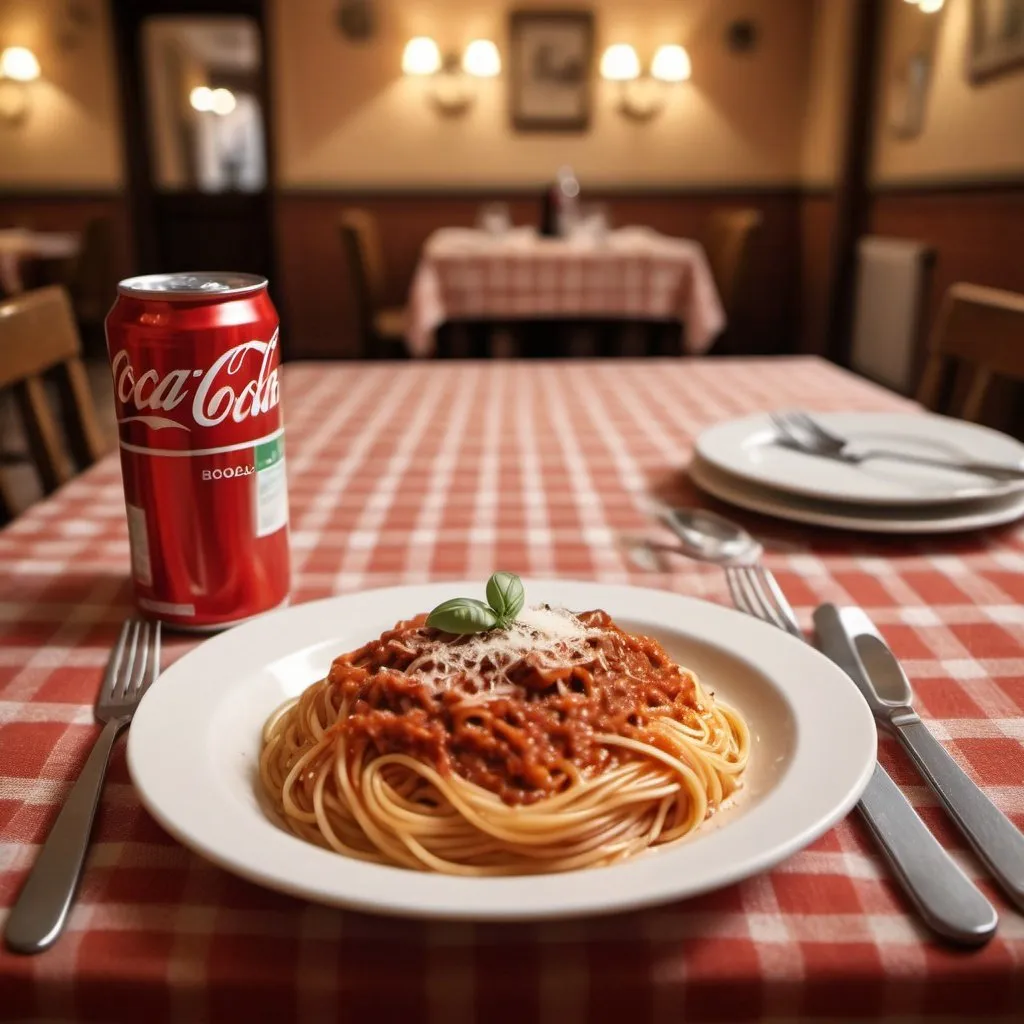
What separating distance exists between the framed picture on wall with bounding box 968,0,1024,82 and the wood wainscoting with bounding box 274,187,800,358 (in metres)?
2.28

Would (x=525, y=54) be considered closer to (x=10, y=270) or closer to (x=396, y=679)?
(x=10, y=270)

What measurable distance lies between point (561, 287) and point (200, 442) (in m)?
3.69

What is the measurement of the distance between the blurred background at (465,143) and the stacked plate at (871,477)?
4.26 m

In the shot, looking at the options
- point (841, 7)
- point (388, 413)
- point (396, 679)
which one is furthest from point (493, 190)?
point (396, 679)

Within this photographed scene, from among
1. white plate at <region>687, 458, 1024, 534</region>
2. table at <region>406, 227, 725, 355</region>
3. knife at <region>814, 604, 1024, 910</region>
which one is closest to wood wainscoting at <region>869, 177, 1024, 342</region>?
table at <region>406, 227, 725, 355</region>

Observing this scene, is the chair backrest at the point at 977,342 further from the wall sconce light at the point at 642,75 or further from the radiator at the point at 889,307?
the wall sconce light at the point at 642,75

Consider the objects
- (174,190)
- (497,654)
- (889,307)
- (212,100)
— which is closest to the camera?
(497,654)

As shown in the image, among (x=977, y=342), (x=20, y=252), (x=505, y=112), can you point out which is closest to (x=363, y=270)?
(x=20, y=252)

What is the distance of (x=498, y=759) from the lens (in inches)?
19.5

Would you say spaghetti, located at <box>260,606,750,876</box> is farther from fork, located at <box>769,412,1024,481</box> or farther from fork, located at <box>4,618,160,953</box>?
fork, located at <box>769,412,1024,481</box>

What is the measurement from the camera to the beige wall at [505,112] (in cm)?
623

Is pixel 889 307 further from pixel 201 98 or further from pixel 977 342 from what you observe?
pixel 201 98

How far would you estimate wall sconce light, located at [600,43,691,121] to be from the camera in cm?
621

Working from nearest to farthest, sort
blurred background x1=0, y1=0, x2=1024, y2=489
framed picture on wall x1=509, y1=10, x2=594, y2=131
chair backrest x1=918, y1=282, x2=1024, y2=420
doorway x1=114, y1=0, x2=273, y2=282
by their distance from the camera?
chair backrest x1=918, y1=282, x2=1024, y2=420
blurred background x1=0, y1=0, x2=1024, y2=489
framed picture on wall x1=509, y1=10, x2=594, y2=131
doorway x1=114, y1=0, x2=273, y2=282
